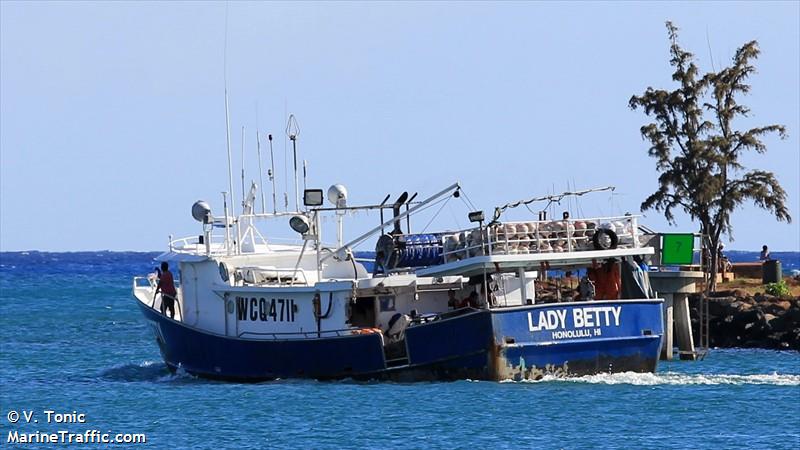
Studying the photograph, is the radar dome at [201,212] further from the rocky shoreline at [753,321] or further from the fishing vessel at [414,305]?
the rocky shoreline at [753,321]

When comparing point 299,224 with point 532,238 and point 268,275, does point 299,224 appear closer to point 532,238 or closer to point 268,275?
point 268,275

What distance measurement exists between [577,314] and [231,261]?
9.16 metres

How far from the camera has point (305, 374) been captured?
37.7 metres

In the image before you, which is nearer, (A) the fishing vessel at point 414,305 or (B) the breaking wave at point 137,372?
(A) the fishing vessel at point 414,305

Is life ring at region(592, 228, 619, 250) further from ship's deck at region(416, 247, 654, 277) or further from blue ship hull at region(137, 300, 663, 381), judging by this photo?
blue ship hull at region(137, 300, 663, 381)

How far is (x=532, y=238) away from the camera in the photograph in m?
35.7

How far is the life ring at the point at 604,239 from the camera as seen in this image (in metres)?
35.9

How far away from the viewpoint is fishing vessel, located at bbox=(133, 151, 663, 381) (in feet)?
115

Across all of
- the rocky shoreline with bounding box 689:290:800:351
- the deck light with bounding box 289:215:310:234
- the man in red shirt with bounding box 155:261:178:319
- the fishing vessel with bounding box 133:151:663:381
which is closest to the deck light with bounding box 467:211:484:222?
the fishing vessel with bounding box 133:151:663:381

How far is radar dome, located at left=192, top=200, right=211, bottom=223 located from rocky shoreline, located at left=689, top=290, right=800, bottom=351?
15.4 m

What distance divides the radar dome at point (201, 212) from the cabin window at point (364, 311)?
4882 millimetres

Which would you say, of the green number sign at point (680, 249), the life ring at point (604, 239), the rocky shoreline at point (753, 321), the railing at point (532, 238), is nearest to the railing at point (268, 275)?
the railing at point (532, 238)

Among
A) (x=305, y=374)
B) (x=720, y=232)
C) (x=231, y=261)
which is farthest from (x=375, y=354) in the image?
(x=720, y=232)

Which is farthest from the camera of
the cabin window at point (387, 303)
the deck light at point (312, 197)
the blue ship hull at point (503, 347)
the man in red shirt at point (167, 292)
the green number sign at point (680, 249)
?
the green number sign at point (680, 249)
